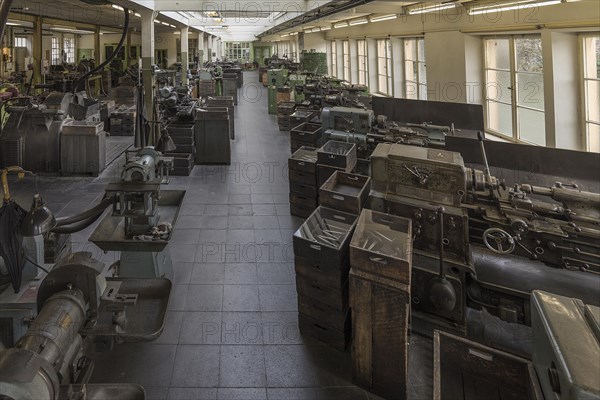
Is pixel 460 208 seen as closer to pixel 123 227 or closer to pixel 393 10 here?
pixel 123 227

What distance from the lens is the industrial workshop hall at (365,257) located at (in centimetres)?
124

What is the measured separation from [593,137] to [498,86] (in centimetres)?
171

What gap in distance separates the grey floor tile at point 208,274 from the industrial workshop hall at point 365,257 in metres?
0.02

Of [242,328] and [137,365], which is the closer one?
[137,365]

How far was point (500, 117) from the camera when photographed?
17.0 ft

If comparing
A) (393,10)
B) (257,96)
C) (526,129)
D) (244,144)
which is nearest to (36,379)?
(526,129)

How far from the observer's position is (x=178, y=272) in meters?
3.42

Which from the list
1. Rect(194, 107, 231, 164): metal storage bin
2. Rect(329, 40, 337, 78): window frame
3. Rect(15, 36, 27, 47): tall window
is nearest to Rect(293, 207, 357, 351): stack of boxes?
Rect(194, 107, 231, 164): metal storage bin

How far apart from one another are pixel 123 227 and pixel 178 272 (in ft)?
2.13

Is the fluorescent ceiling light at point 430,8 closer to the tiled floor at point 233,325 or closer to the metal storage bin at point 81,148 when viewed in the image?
the tiled floor at point 233,325

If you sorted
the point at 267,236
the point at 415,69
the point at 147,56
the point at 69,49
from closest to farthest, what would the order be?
the point at 267,236, the point at 147,56, the point at 415,69, the point at 69,49

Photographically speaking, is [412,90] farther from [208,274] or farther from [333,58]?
[208,274]

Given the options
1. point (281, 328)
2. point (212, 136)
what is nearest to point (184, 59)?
point (212, 136)

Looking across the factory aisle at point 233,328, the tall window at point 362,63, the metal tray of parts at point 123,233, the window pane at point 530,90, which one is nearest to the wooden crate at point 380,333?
the factory aisle at point 233,328
